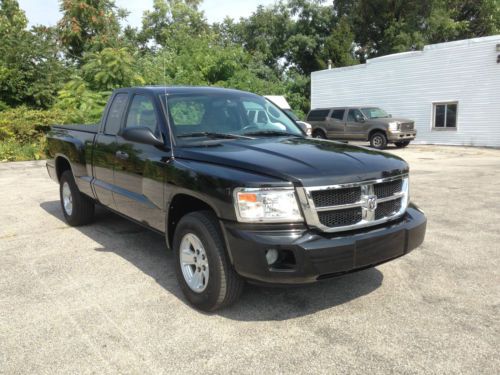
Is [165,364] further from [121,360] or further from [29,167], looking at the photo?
[29,167]

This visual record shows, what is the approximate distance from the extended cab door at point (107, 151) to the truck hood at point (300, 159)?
4.55 feet

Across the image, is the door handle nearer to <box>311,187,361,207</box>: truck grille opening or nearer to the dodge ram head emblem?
<box>311,187,361,207</box>: truck grille opening

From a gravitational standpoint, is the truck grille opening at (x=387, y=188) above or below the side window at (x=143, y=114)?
below

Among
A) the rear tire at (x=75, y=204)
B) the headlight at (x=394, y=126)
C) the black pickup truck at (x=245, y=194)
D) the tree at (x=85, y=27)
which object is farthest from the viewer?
the tree at (x=85, y=27)

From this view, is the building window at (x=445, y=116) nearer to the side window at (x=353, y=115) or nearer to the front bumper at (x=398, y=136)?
the front bumper at (x=398, y=136)

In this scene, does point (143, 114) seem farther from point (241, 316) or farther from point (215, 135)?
point (241, 316)

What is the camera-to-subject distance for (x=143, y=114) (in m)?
4.66

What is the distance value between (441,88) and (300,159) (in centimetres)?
2041

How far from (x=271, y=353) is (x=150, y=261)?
7.18ft

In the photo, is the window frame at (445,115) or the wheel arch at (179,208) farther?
the window frame at (445,115)

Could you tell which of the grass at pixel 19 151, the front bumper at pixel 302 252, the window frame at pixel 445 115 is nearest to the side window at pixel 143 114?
the front bumper at pixel 302 252

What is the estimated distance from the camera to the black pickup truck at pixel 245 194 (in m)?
3.11

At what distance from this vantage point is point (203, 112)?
4445 mm

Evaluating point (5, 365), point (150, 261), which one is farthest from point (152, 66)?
point (5, 365)
